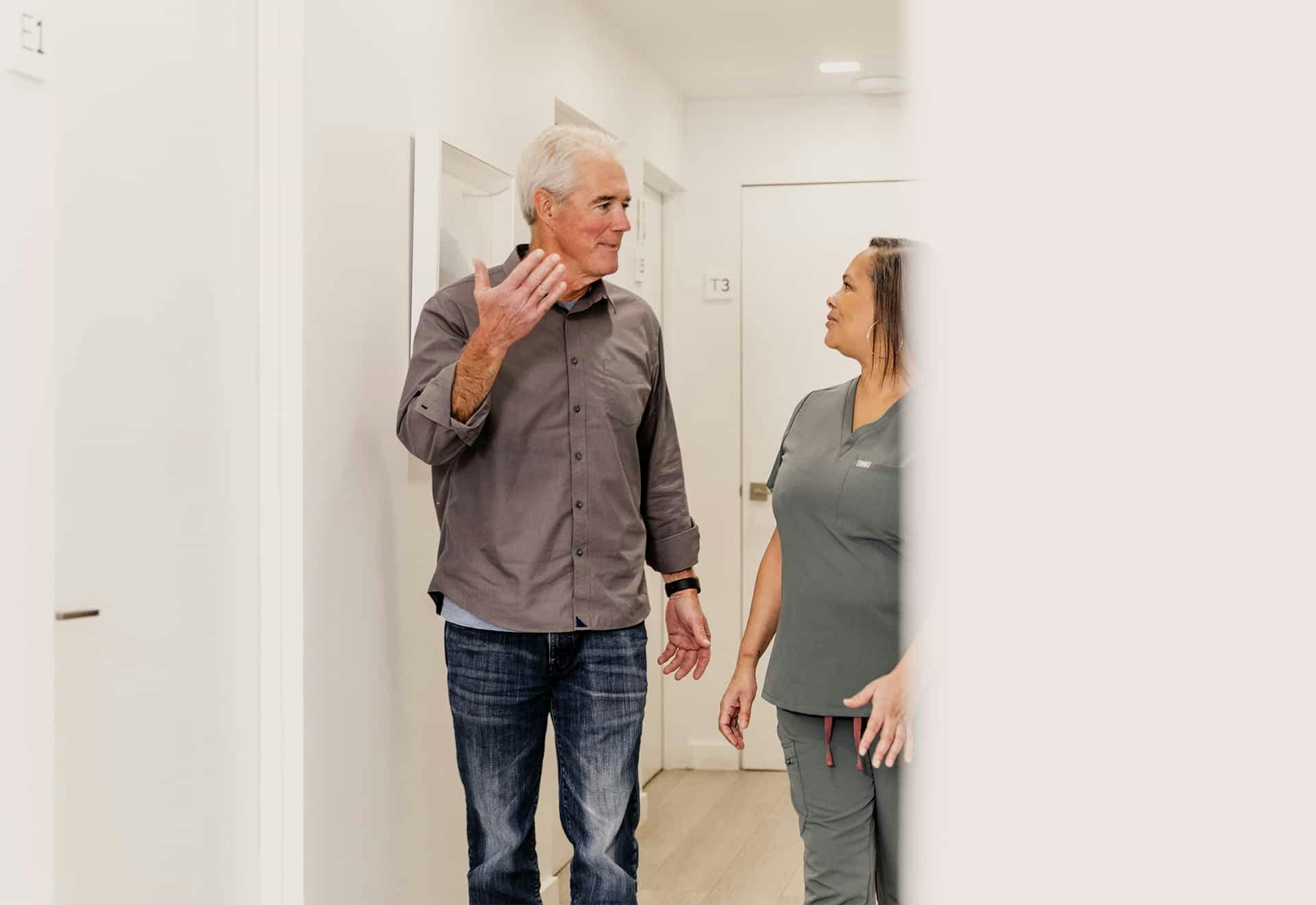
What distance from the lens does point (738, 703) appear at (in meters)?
1.50

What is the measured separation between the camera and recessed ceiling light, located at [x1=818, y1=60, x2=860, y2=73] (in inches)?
123

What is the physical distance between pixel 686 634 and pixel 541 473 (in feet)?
1.16

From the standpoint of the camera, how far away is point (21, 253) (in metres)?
1.02

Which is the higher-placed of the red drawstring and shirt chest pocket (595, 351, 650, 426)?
shirt chest pocket (595, 351, 650, 426)

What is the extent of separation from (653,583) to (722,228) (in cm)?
107

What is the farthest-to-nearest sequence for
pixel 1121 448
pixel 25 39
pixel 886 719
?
1. pixel 886 719
2. pixel 25 39
3. pixel 1121 448

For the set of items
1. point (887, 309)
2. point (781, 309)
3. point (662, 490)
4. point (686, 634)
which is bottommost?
point (686, 634)

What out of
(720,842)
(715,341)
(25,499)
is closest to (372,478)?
(25,499)

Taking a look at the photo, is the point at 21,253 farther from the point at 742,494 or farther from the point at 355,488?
the point at 742,494

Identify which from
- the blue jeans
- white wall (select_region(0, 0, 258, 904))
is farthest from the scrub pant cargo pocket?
white wall (select_region(0, 0, 258, 904))

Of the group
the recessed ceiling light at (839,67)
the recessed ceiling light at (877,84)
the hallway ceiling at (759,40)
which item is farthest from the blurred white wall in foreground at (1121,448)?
the recessed ceiling light at (877,84)

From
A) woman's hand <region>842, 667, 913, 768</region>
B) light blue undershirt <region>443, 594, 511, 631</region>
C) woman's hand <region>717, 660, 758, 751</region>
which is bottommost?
woman's hand <region>717, 660, 758, 751</region>

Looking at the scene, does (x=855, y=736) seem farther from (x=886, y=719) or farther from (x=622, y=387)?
(x=622, y=387)

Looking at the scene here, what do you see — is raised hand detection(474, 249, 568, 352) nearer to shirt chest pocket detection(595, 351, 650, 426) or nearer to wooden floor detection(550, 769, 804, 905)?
shirt chest pocket detection(595, 351, 650, 426)
